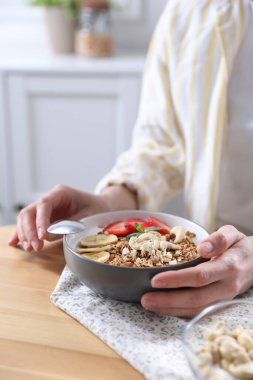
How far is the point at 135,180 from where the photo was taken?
1.07 metres

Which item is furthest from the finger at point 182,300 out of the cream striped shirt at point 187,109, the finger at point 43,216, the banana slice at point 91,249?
the cream striped shirt at point 187,109

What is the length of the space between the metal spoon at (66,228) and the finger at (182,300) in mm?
173

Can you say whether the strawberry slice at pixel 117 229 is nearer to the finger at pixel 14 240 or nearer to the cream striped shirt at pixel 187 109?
the finger at pixel 14 240

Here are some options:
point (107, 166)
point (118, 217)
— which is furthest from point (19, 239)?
point (107, 166)

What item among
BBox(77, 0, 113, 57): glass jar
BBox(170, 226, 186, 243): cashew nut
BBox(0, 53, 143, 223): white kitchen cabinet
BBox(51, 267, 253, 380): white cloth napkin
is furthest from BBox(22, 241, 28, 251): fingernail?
BBox(77, 0, 113, 57): glass jar

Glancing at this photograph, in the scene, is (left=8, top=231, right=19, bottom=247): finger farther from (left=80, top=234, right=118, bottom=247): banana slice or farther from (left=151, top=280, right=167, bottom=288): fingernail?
(left=151, top=280, right=167, bottom=288): fingernail

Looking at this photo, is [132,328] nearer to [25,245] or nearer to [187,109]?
[25,245]

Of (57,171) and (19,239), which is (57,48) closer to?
(57,171)

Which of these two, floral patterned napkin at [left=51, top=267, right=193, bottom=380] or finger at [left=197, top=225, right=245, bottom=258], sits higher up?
finger at [left=197, top=225, right=245, bottom=258]

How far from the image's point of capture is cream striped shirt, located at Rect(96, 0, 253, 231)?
1.05m

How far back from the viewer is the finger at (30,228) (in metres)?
0.84

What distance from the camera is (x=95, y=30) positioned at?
1.91 metres

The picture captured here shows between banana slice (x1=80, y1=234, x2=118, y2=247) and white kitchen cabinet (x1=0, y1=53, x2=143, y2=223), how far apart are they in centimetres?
112

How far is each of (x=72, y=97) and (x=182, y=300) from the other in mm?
1300
